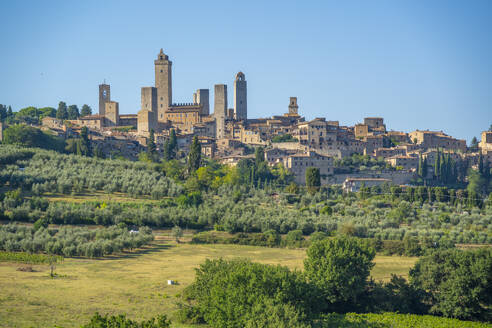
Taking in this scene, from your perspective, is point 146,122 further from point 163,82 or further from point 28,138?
point 28,138

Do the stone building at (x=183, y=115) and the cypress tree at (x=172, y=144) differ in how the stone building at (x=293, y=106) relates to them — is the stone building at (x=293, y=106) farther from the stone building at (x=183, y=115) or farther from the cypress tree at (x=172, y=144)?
the cypress tree at (x=172, y=144)

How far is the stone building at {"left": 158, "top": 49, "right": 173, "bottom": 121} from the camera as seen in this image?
315ft

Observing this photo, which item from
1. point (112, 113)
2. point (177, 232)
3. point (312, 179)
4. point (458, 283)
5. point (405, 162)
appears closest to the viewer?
point (458, 283)

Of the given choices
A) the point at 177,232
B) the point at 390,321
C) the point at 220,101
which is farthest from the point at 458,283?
the point at 220,101

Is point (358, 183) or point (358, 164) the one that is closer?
point (358, 183)

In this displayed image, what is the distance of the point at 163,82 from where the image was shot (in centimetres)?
9700

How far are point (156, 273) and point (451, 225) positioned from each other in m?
23.7

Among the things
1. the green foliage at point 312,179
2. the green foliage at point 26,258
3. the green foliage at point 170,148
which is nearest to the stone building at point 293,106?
the green foliage at point 170,148

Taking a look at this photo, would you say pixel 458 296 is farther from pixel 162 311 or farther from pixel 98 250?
pixel 98 250

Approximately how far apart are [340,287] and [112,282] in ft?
34.0

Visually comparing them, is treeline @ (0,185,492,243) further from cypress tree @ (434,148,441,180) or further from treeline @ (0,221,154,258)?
cypress tree @ (434,148,441,180)

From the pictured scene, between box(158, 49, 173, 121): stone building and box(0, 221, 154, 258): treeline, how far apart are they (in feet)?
182

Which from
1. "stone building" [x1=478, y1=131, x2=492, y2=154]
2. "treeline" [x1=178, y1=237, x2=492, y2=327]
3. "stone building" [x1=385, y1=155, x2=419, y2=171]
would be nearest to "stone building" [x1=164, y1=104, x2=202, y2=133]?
"stone building" [x1=385, y1=155, x2=419, y2=171]

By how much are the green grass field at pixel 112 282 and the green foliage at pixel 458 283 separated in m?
4.14
